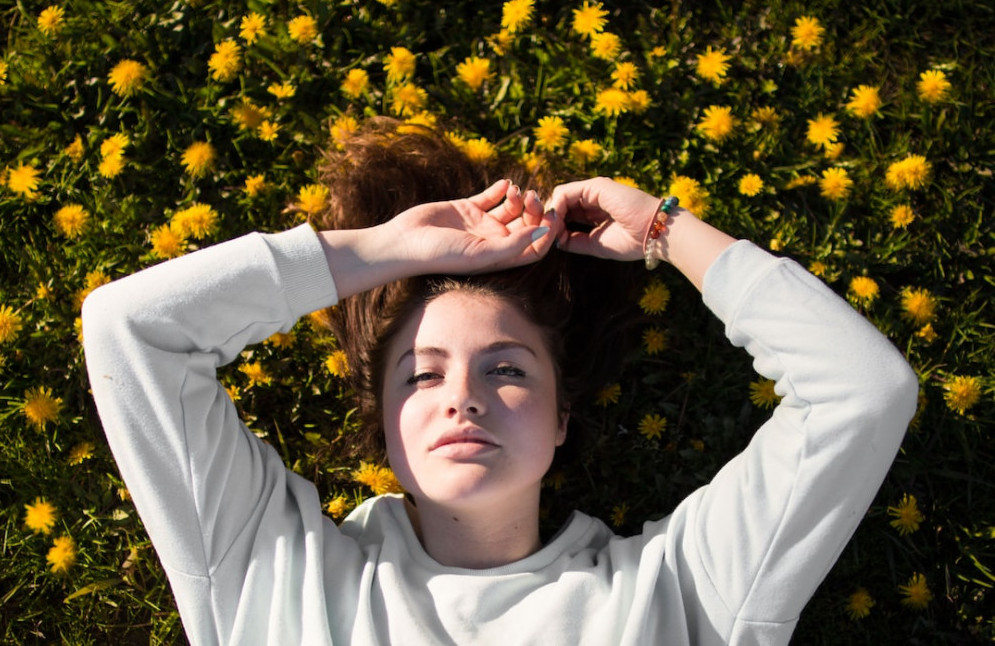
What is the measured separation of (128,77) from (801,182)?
2234 millimetres

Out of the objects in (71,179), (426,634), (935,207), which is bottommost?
(426,634)

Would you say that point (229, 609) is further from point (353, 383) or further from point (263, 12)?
point (263, 12)

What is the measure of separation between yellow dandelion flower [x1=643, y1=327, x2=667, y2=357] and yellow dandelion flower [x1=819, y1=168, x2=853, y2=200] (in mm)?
708

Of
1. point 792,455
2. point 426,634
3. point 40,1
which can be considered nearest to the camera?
point 792,455

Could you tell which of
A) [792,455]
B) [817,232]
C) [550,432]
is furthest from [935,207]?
[550,432]

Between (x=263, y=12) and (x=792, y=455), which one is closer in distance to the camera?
(x=792, y=455)

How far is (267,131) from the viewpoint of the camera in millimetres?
3033

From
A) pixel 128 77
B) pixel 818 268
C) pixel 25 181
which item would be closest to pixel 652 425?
pixel 818 268

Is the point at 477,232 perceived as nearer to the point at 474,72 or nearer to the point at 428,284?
the point at 428,284

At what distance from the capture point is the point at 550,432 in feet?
7.66

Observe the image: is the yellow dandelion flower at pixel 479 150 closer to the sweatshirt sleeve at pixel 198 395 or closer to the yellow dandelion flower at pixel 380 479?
the sweatshirt sleeve at pixel 198 395

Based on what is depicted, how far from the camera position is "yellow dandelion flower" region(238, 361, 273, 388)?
9.66 ft

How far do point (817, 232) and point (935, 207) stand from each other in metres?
0.41

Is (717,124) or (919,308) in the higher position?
(717,124)
